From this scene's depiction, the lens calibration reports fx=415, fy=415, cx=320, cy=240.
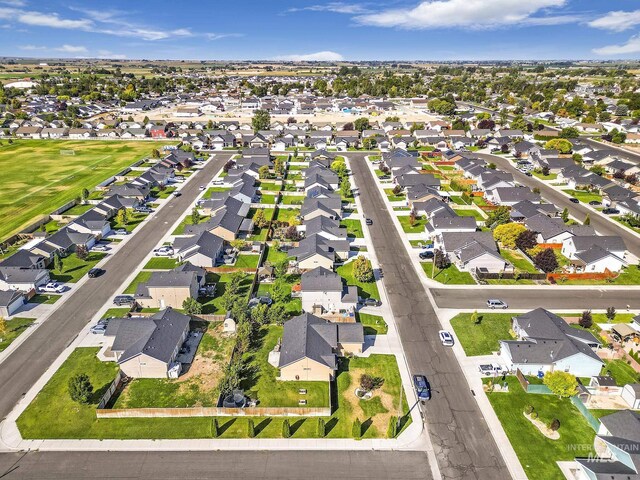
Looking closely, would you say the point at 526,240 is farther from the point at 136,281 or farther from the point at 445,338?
the point at 136,281

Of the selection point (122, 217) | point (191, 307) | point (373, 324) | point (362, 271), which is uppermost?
point (122, 217)

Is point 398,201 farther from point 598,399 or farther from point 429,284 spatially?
point 598,399

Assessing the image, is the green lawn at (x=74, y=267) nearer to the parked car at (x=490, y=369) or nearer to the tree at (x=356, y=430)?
the tree at (x=356, y=430)

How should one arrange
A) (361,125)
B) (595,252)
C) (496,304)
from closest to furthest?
(496,304)
(595,252)
(361,125)

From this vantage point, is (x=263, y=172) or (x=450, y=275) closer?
(x=450, y=275)

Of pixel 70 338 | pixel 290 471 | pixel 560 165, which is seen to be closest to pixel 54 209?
pixel 70 338

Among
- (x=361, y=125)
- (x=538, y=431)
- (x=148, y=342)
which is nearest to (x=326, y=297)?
(x=148, y=342)

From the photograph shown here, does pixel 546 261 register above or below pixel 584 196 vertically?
below

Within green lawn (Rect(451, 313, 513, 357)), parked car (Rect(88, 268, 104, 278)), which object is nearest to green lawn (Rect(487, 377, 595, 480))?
green lawn (Rect(451, 313, 513, 357))
